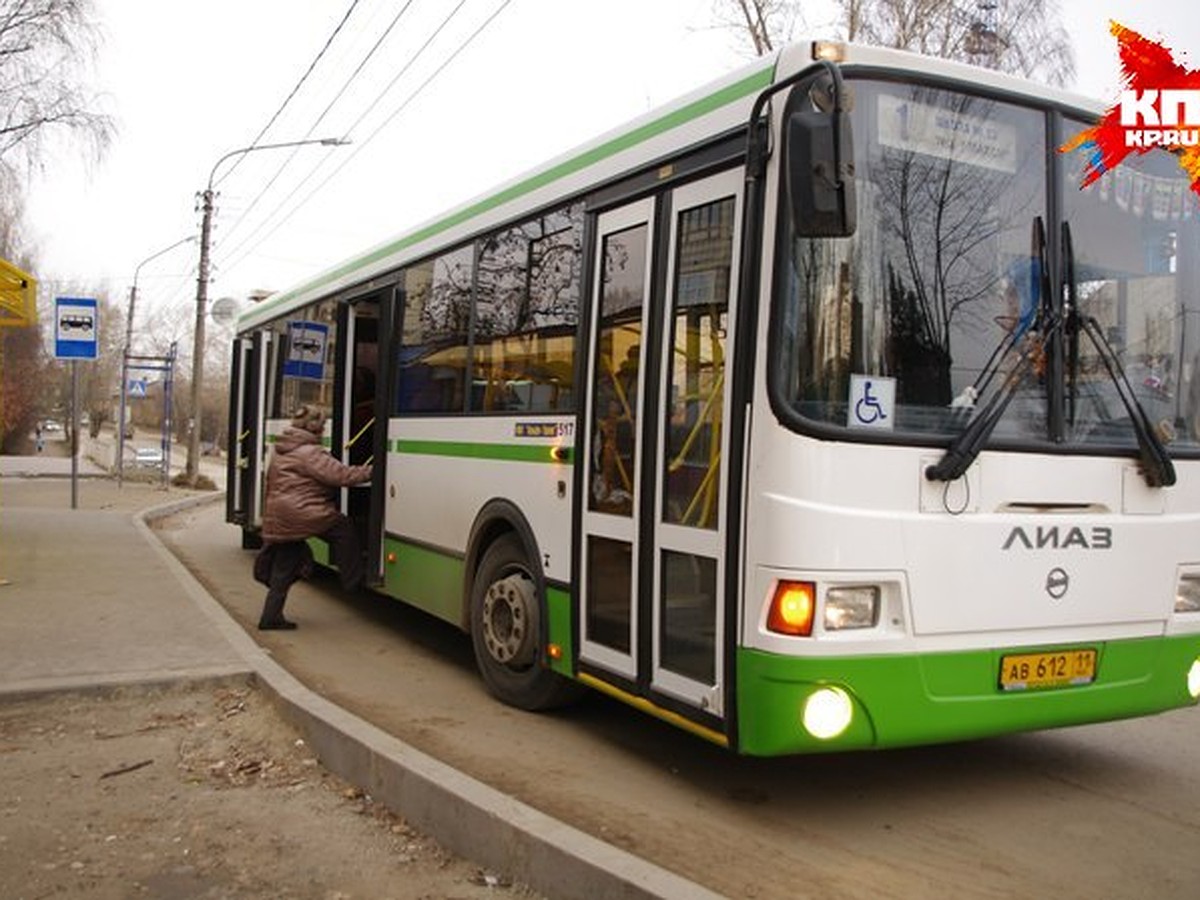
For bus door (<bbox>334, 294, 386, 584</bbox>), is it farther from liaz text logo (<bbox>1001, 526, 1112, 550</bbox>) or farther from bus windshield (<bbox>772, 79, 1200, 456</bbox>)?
liaz text logo (<bbox>1001, 526, 1112, 550</bbox>)

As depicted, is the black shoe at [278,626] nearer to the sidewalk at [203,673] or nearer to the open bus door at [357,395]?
the sidewalk at [203,673]

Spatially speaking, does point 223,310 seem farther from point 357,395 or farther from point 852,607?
point 852,607

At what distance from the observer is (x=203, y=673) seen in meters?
6.39

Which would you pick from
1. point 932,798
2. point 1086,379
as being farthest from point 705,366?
point 932,798

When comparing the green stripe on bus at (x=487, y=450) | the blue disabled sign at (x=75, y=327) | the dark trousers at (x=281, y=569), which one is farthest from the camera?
the blue disabled sign at (x=75, y=327)

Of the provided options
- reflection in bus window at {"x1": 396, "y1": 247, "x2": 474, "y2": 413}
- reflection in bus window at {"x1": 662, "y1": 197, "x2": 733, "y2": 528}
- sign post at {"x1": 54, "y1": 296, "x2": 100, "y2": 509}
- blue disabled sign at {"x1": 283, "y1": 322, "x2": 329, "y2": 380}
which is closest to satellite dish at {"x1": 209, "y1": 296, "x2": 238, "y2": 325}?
→ sign post at {"x1": 54, "y1": 296, "x2": 100, "y2": 509}

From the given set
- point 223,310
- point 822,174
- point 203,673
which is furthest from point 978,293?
point 223,310

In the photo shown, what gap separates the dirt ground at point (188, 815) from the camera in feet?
13.2

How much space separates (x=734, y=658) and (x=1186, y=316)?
264 centimetres

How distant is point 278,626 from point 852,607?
579cm

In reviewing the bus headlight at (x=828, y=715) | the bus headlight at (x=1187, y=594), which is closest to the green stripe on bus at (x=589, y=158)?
the bus headlight at (x=828, y=715)

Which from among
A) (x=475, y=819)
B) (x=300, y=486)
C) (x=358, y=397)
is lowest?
(x=475, y=819)

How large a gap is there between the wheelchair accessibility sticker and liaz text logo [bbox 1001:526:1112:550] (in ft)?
2.36

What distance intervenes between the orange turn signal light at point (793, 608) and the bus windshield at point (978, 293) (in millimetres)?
610
